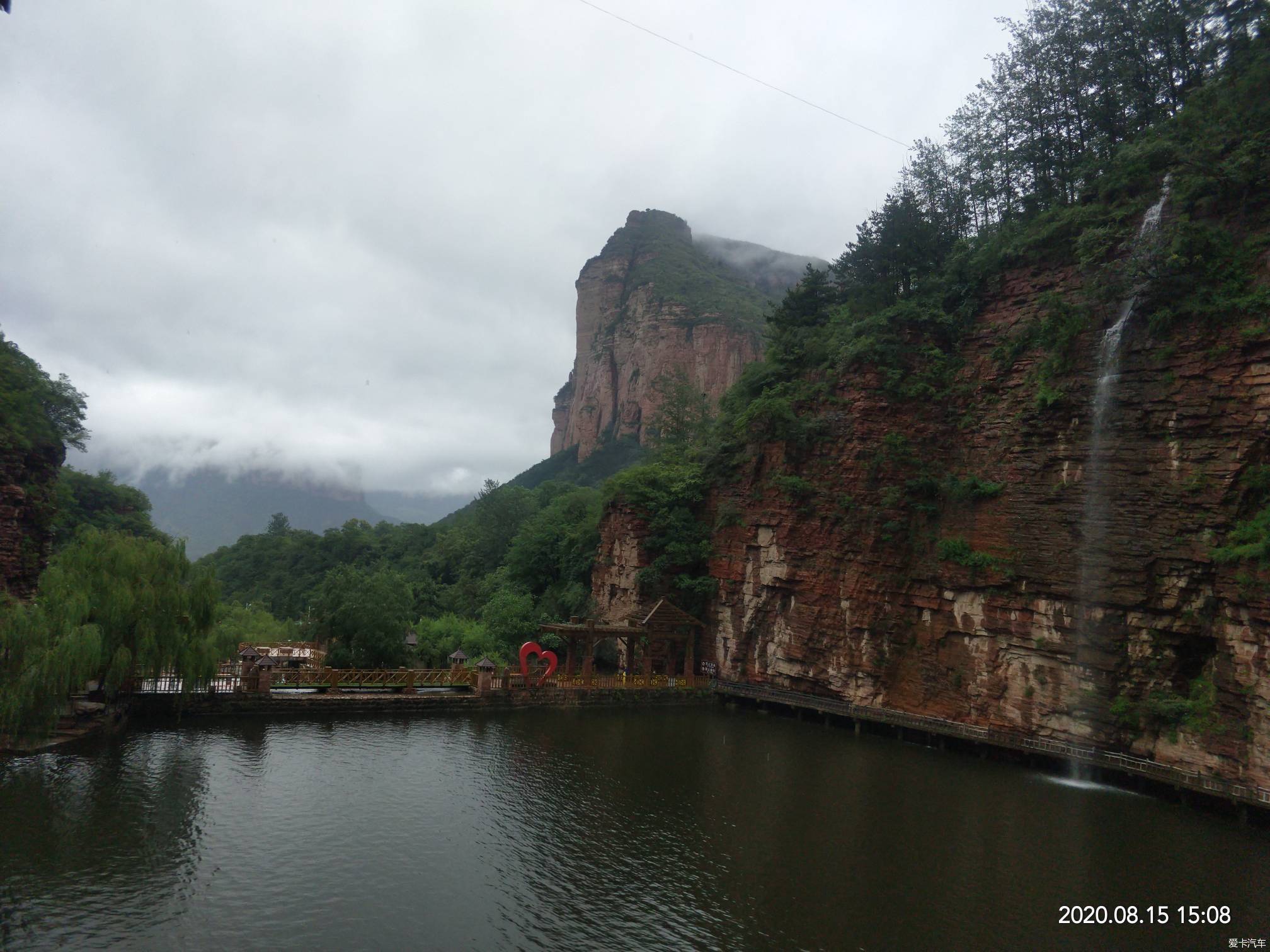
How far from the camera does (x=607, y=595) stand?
4306 cm

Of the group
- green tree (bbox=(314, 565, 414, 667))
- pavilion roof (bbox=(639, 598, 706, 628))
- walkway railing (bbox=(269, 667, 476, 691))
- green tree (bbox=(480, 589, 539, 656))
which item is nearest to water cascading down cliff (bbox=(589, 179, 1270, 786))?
pavilion roof (bbox=(639, 598, 706, 628))

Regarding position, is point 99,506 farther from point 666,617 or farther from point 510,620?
point 666,617

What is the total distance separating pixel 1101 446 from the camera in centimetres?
2417

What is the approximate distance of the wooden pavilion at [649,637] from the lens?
34.6m

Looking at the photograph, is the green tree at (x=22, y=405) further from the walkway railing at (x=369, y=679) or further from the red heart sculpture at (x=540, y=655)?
the red heart sculpture at (x=540, y=655)

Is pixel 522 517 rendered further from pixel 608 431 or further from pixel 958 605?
pixel 958 605

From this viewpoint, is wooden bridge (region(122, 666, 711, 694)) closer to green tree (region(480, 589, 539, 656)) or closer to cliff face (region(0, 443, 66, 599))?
cliff face (region(0, 443, 66, 599))

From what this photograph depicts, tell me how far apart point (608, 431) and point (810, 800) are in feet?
275

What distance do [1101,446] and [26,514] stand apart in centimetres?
3939

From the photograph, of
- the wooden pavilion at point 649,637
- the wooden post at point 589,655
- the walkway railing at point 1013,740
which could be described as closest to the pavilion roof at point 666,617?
the wooden pavilion at point 649,637

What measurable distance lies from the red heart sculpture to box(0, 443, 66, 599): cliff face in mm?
18651

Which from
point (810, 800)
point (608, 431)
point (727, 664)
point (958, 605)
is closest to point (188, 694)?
point (810, 800)

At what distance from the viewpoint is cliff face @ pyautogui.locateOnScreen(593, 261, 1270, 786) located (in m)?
20.5

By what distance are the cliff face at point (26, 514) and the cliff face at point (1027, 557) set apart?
29983mm
